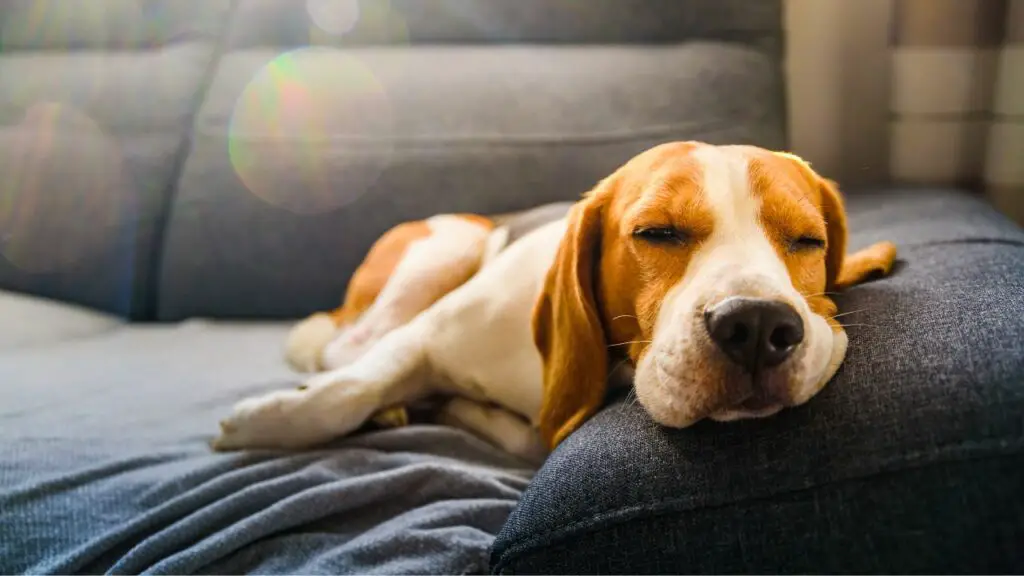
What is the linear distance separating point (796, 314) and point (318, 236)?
1270mm

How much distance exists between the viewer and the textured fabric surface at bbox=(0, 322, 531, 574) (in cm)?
90

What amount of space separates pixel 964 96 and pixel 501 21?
1123 millimetres

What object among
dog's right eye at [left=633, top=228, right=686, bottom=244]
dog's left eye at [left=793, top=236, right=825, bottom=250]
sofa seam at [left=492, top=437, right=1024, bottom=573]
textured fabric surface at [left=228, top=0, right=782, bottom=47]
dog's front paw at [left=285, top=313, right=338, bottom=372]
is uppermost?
textured fabric surface at [left=228, top=0, right=782, bottom=47]

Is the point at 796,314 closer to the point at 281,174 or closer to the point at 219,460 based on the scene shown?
the point at 219,460

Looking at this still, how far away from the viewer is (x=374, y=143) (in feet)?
5.76

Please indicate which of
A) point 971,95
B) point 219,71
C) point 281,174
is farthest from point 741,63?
point 219,71

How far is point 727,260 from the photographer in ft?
2.68

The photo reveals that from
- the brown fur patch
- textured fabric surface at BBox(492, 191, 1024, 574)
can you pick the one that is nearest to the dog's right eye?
textured fabric surface at BBox(492, 191, 1024, 574)

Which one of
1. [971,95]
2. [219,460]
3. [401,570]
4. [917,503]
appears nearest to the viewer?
[917,503]

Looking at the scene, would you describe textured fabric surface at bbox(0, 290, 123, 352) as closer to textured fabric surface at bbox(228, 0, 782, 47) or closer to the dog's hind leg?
the dog's hind leg

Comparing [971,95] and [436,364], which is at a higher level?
[971,95]

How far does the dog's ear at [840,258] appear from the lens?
0.98m

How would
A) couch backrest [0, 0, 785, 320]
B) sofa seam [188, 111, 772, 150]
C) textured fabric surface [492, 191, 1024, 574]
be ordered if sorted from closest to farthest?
textured fabric surface [492, 191, 1024, 574] < sofa seam [188, 111, 772, 150] < couch backrest [0, 0, 785, 320]

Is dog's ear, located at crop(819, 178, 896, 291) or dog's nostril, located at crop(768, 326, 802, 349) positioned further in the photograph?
dog's ear, located at crop(819, 178, 896, 291)
